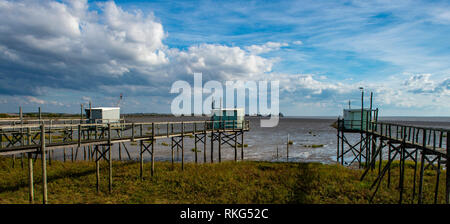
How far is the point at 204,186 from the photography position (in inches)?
651

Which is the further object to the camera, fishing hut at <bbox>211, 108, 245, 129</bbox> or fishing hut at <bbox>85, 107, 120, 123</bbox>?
fishing hut at <bbox>211, 108, 245, 129</bbox>

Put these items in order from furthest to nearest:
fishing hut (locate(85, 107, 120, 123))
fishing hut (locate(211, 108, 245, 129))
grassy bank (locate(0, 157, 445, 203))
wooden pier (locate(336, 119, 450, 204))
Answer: fishing hut (locate(211, 108, 245, 129))
fishing hut (locate(85, 107, 120, 123))
grassy bank (locate(0, 157, 445, 203))
wooden pier (locate(336, 119, 450, 204))

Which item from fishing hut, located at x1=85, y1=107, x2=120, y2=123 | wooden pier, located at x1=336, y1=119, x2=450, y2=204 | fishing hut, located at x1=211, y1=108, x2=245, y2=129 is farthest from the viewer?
fishing hut, located at x1=211, y1=108, x2=245, y2=129

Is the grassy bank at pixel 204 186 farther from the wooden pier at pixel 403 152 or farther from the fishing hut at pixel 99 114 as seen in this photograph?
the fishing hut at pixel 99 114

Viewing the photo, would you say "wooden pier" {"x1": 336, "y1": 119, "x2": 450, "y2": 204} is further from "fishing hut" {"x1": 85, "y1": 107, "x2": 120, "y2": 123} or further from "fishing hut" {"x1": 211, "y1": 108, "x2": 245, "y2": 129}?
"fishing hut" {"x1": 85, "y1": 107, "x2": 120, "y2": 123}

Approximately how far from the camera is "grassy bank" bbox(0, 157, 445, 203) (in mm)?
14312

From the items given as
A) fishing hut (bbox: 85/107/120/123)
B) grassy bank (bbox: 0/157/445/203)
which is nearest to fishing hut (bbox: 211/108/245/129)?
grassy bank (bbox: 0/157/445/203)

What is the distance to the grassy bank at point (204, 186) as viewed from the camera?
14.3m

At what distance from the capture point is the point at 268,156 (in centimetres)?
3300

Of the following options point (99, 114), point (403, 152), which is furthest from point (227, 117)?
point (403, 152)

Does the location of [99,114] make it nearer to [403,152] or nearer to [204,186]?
[204,186]

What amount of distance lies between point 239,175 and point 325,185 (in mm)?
6438
